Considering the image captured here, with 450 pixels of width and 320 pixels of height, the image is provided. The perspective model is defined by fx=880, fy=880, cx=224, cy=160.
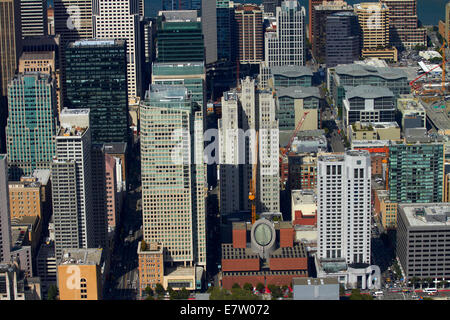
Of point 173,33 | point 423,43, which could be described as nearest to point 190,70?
point 173,33

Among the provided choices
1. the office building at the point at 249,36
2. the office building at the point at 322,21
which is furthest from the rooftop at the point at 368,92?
the office building at the point at 249,36

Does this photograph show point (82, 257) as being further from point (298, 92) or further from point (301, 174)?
point (298, 92)

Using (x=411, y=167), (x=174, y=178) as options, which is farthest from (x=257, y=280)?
(x=411, y=167)

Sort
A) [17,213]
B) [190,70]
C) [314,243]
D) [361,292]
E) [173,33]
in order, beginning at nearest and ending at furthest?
[361,292] → [314,243] → [17,213] → [190,70] → [173,33]

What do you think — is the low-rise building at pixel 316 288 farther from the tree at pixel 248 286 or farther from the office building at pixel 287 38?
the office building at pixel 287 38
